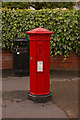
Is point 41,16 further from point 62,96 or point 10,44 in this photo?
point 62,96

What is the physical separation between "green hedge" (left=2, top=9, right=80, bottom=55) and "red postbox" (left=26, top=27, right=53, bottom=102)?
11.2 feet

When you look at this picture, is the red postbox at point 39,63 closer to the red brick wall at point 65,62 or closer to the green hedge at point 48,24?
the green hedge at point 48,24

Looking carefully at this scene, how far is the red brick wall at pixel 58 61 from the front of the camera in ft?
30.2

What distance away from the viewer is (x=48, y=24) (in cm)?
882

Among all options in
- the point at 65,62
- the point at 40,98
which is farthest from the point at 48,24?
the point at 40,98

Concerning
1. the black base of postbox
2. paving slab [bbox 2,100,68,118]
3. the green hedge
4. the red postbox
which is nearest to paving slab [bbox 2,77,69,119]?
paving slab [bbox 2,100,68,118]

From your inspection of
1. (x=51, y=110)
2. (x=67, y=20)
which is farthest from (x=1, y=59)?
(x=51, y=110)

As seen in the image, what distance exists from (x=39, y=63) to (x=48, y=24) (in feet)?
12.3

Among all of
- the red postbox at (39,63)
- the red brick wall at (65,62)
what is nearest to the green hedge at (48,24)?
the red brick wall at (65,62)

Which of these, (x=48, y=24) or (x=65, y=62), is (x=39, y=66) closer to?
(x=48, y=24)

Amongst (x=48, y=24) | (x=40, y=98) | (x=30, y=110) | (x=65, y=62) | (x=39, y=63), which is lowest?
(x=30, y=110)

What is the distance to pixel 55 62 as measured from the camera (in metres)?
9.20

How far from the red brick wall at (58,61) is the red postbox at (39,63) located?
3687 mm

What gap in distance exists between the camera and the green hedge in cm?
873
